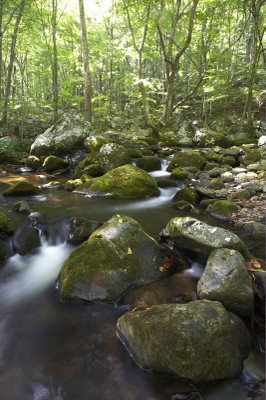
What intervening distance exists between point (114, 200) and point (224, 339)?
5087mm

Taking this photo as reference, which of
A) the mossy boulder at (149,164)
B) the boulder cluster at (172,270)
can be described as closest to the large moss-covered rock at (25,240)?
the boulder cluster at (172,270)

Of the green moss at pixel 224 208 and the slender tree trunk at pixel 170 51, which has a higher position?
the slender tree trunk at pixel 170 51

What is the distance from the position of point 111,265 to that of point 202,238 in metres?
1.35

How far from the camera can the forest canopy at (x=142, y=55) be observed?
13016 millimetres

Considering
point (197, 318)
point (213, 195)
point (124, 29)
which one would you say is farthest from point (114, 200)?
point (124, 29)

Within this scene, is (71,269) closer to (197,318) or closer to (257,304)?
(197,318)

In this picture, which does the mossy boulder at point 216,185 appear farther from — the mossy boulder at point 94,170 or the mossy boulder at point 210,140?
the mossy boulder at point 210,140

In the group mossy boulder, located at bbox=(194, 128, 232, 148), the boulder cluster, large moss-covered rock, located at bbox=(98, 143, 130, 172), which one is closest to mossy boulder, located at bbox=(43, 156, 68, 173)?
large moss-covered rock, located at bbox=(98, 143, 130, 172)

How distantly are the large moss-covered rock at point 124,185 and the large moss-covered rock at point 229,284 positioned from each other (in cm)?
441

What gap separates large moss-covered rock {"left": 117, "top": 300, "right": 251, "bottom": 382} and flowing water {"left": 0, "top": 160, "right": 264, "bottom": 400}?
0.31 ft

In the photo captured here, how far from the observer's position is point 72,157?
38.8 feet

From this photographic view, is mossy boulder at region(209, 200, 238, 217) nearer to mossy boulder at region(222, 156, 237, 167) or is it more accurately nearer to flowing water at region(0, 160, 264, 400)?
flowing water at region(0, 160, 264, 400)

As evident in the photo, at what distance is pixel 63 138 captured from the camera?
1246cm

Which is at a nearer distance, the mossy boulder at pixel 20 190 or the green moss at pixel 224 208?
the green moss at pixel 224 208
